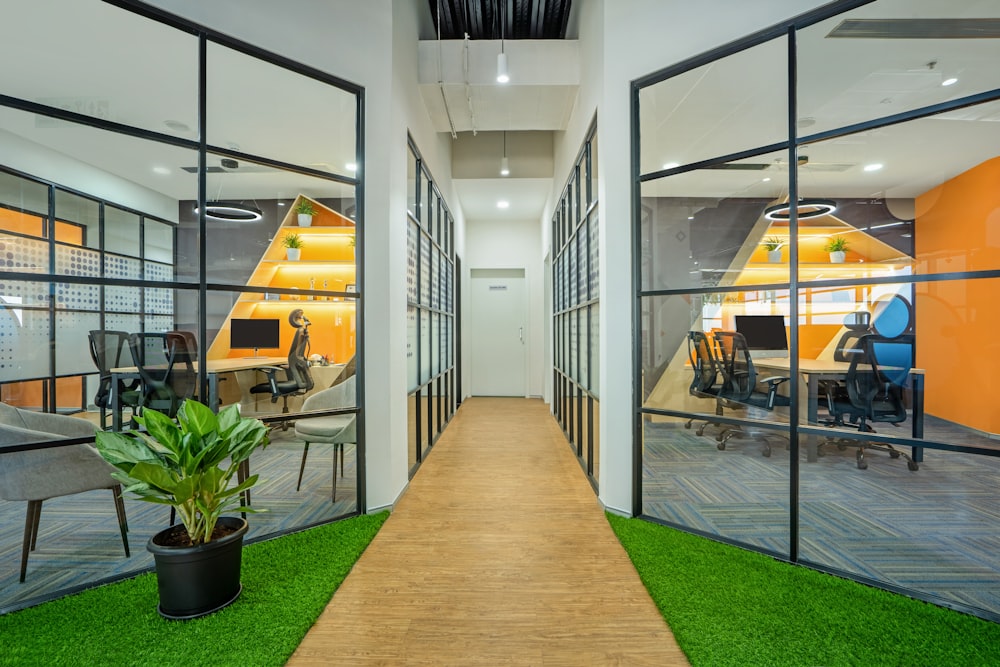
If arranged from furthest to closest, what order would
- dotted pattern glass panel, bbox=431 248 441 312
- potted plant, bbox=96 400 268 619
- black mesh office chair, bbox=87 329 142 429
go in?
dotted pattern glass panel, bbox=431 248 441 312 < black mesh office chair, bbox=87 329 142 429 < potted plant, bbox=96 400 268 619

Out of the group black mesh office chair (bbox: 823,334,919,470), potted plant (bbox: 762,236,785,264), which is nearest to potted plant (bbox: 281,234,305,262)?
potted plant (bbox: 762,236,785,264)

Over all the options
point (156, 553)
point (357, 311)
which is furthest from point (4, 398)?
point (357, 311)

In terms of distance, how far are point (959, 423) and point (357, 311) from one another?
317 cm

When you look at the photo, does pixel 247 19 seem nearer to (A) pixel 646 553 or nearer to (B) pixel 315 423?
(B) pixel 315 423

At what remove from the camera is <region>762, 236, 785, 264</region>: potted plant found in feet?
8.07

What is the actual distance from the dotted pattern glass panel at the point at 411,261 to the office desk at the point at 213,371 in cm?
124

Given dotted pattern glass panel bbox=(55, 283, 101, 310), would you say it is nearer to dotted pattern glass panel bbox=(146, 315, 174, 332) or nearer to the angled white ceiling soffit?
dotted pattern glass panel bbox=(146, 315, 174, 332)

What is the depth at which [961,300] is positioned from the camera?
1966 mm

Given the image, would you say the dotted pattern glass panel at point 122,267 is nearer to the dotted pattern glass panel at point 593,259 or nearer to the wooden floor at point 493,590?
the wooden floor at point 493,590


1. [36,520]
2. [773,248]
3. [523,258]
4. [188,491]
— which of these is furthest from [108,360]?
[523,258]

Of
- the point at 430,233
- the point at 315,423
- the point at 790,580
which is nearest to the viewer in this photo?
the point at 790,580

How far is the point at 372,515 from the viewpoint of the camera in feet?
9.96

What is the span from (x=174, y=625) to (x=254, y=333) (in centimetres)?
149

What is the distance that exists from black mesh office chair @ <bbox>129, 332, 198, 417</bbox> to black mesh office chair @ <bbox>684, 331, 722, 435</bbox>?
9.48ft
